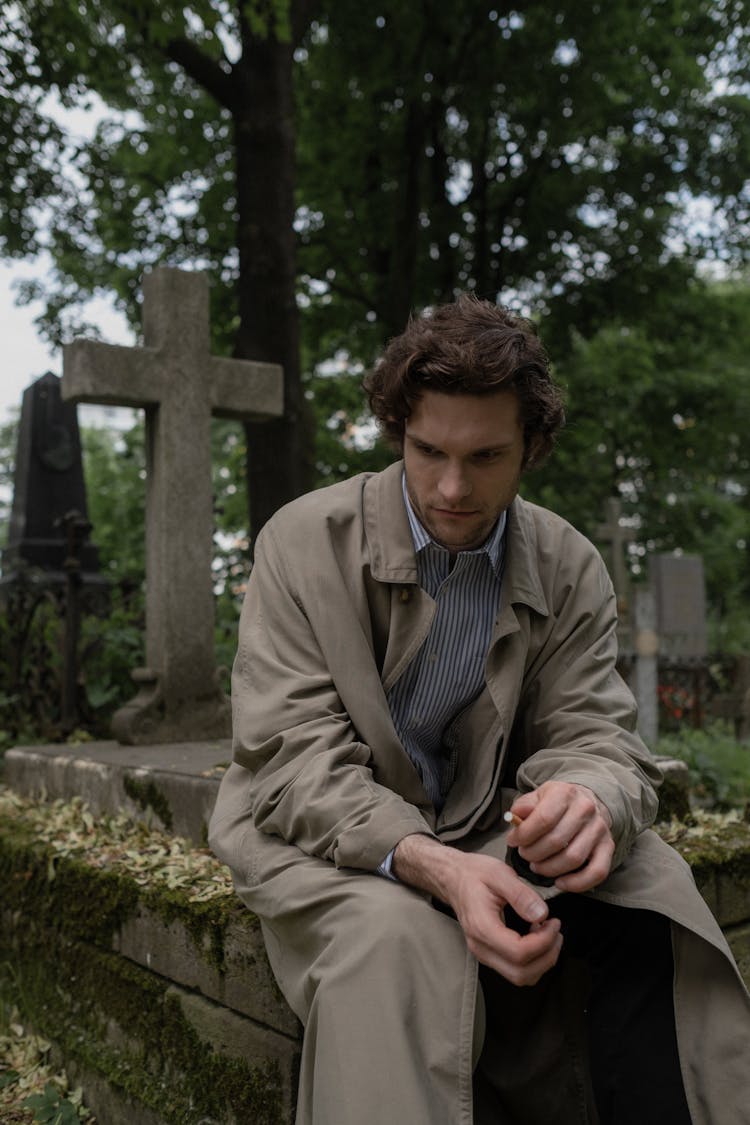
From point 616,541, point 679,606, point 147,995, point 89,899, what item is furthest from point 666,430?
point 147,995

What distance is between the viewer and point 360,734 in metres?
2.36

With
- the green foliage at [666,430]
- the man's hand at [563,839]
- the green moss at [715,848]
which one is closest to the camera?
the man's hand at [563,839]

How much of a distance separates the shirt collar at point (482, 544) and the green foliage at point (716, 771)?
3238 mm

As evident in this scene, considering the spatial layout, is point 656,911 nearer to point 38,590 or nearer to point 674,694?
point 38,590

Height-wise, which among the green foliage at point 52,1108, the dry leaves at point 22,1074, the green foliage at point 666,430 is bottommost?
the dry leaves at point 22,1074

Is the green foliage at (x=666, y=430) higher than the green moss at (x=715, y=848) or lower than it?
higher

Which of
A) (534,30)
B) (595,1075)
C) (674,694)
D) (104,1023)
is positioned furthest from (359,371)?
(595,1075)

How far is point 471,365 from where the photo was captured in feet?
7.51

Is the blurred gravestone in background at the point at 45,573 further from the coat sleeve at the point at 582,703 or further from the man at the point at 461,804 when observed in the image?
the coat sleeve at the point at 582,703

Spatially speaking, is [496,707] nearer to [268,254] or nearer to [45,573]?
[45,573]

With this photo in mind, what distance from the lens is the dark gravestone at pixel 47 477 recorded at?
941 centimetres

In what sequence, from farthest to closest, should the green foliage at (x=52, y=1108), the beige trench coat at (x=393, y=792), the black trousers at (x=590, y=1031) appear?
the green foliage at (x=52, y=1108), the black trousers at (x=590, y=1031), the beige trench coat at (x=393, y=792)

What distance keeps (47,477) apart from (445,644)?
7.88 m

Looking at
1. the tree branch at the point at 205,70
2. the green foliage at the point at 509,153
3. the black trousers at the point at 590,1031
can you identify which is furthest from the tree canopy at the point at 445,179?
the black trousers at the point at 590,1031
